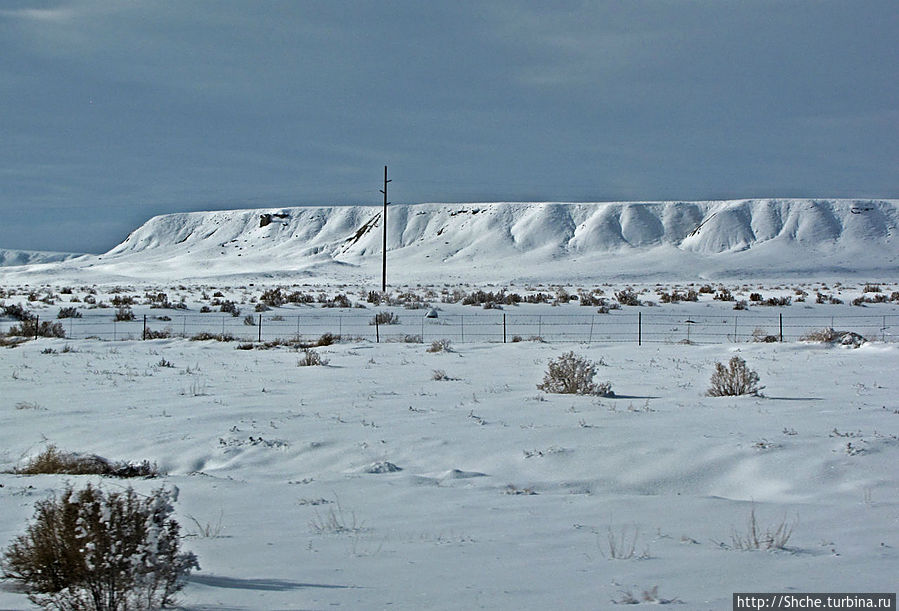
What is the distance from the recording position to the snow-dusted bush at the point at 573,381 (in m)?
13.6

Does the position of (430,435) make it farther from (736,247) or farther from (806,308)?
(736,247)

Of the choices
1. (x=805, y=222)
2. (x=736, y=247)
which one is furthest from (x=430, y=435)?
(x=805, y=222)

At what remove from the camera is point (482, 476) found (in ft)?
28.5

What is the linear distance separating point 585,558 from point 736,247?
114 m

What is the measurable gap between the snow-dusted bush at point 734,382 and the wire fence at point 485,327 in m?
10.4

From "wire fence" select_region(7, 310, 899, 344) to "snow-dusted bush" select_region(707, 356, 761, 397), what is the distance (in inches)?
410

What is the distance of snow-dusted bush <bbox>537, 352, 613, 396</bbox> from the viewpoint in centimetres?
1358

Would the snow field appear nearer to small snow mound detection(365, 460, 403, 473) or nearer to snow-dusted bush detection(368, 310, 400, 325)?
small snow mound detection(365, 460, 403, 473)

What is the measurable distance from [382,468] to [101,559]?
4859 millimetres

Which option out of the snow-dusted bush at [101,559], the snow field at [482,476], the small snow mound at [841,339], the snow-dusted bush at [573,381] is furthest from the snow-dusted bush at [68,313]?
the snow-dusted bush at [101,559]

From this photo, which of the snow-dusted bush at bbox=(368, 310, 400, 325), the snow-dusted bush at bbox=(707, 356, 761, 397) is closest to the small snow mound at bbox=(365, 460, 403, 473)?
the snow-dusted bush at bbox=(707, 356, 761, 397)

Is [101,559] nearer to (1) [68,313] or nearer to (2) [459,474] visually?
(2) [459,474]

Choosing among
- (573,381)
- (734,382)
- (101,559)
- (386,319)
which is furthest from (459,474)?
(386,319)

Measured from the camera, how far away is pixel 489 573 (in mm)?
A: 5078
